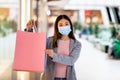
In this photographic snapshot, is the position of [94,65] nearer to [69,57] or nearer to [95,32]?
[95,32]

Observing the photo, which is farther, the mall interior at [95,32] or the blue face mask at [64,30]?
the mall interior at [95,32]

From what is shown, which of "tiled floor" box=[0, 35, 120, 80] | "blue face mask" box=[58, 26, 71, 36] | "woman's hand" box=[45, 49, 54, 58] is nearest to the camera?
"woman's hand" box=[45, 49, 54, 58]

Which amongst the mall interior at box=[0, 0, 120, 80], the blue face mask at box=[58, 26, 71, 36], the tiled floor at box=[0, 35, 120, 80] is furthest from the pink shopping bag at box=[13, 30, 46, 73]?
the tiled floor at box=[0, 35, 120, 80]

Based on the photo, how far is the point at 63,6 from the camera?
493 cm

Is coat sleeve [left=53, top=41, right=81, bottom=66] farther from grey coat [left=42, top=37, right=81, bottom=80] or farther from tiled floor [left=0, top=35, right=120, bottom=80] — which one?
tiled floor [left=0, top=35, right=120, bottom=80]

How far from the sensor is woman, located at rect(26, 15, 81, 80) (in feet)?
8.16

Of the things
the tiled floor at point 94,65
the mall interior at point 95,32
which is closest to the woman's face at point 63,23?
the mall interior at point 95,32

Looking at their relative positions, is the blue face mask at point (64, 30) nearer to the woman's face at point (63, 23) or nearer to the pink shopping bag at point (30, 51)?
the woman's face at point (63, 23)

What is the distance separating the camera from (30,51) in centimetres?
248

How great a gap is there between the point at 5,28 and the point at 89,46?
1.76 metres

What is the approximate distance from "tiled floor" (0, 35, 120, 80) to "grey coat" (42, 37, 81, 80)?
225 centimetres

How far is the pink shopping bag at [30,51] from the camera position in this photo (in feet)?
8.06

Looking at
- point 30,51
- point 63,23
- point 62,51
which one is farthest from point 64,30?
point 30,51

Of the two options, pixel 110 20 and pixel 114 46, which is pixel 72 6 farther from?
pixel 114 46
